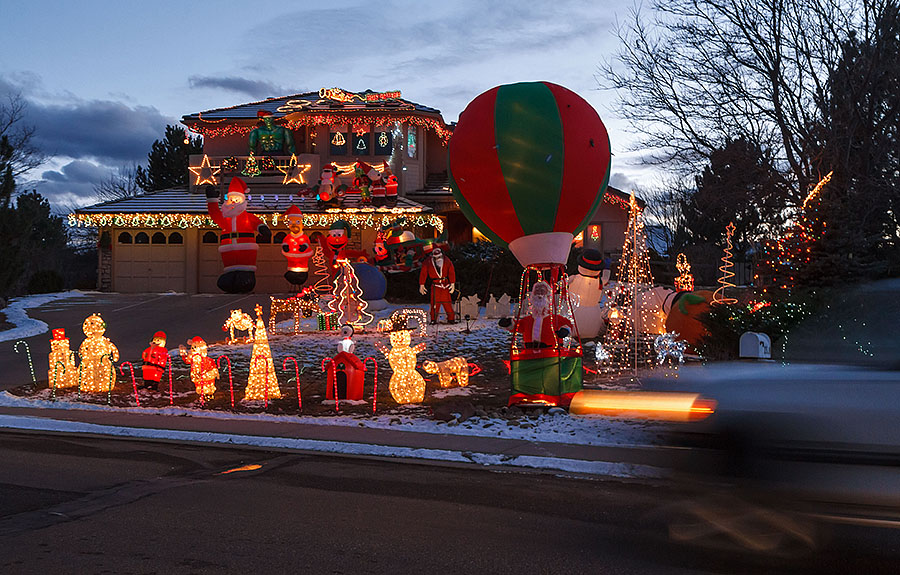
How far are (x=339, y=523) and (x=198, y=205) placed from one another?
26.7 metres

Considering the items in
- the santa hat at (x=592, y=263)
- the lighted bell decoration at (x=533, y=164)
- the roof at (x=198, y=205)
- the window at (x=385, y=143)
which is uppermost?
the window at (x=385, y=143)

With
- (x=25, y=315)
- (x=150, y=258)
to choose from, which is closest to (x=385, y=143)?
(x=150, y=258)

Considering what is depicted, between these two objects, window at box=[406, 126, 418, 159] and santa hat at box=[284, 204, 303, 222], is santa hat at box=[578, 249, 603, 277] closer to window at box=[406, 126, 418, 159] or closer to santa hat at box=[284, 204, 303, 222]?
santa hat at box=[284, 204, 303, 222]

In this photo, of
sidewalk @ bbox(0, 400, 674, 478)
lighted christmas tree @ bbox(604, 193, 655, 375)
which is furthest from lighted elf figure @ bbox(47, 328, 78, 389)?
lighted christmas tree @ bbox(604, 193, 655, 375)

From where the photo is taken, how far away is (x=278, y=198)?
31562mm

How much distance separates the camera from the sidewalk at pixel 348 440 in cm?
878

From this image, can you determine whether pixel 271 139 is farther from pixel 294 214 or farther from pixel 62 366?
pixel 62 366

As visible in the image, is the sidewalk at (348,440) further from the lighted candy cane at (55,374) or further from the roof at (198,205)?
the roof at (198,205)

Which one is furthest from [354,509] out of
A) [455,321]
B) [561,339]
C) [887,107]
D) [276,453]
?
[887,107]

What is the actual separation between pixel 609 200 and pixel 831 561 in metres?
28.8

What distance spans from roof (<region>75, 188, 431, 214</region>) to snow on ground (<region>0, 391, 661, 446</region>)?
17819mm

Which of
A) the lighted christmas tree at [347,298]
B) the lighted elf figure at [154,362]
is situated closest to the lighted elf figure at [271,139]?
the lighted christmas tree at [347,298]

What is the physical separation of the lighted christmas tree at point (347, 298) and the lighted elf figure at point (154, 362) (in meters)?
7.24

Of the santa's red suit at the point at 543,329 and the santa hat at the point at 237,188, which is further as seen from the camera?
the santa hat at the point at 237,188
